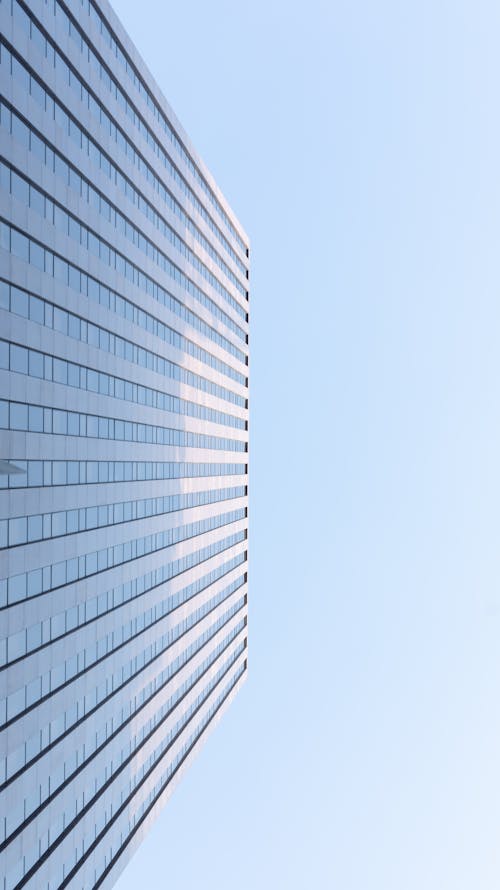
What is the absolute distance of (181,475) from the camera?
61.8 metres

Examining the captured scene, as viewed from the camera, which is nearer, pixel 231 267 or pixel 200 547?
pixel 200 547

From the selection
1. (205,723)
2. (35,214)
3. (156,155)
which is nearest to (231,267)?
(156,155)

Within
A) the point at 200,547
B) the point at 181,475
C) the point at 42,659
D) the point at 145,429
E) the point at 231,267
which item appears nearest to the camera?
the point at 42,659

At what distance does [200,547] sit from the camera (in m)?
67.4

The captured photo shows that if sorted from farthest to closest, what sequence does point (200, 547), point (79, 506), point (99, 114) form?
1. point (200, 547)
2. point (99, 114)
3. point (79, 506)

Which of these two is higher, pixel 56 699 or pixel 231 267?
pixel 231 267

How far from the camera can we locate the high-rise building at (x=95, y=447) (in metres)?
32.2

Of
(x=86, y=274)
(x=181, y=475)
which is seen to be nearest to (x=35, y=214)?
(x=86, y=274)

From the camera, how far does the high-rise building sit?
32.2 m

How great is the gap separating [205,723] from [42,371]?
50688 mm

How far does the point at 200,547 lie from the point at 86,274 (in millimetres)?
35166

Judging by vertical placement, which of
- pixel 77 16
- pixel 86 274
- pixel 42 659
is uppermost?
pixel 77 16

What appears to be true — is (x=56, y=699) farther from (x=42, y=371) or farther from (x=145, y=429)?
(x=145, y=429)

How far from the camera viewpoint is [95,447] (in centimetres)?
4216
